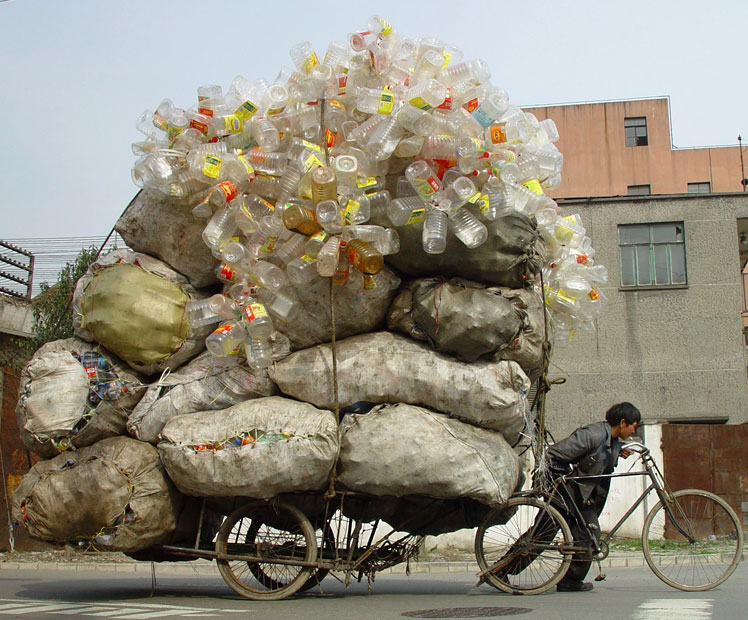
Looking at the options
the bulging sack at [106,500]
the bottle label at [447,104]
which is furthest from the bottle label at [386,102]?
the bulging sack at [106,500]

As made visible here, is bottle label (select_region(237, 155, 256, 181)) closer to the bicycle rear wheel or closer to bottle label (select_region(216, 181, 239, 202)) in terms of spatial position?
bottle label (select_region(216, 181, 239, 202))

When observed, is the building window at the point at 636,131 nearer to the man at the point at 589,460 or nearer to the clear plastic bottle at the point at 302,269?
the man at the point at 589,460

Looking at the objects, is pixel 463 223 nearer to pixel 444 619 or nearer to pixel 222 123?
pixel 222 123

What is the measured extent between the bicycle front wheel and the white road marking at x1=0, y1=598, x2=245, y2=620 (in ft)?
9.57

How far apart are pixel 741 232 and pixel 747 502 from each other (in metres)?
8.26

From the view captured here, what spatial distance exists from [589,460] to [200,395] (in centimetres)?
275

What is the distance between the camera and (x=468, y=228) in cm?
537

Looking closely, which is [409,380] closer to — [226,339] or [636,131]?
[226,339]

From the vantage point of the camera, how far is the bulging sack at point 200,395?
566 cm

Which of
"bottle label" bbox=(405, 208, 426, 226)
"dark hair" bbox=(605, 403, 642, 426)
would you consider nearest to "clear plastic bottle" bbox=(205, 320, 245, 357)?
"bottle label" bbox=(405, 208, 426, 226)

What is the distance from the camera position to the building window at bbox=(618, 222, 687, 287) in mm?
20250

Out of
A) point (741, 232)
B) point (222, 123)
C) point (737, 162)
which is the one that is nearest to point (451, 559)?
point (222, 123)

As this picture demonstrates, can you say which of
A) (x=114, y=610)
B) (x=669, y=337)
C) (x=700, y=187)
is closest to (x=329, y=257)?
(x=114, y=610)

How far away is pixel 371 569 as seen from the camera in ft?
18.7
